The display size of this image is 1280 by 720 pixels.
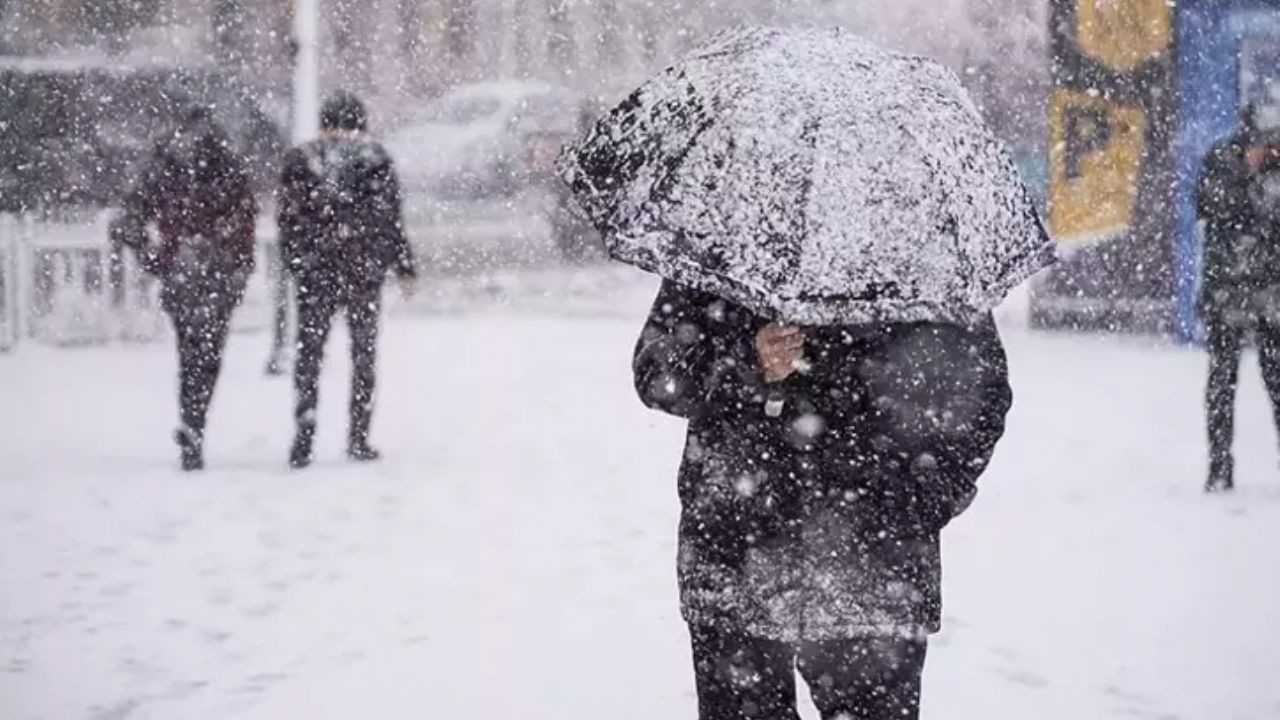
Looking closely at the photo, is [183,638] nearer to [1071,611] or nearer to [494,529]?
[494,529]

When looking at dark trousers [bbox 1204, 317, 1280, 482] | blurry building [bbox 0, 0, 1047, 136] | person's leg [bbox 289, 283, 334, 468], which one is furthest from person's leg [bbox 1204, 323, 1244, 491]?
blurry building [bbox 0, 0, 1047, 136]

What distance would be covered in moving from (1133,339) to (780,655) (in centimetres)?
1032

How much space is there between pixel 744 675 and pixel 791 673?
0.26 ft

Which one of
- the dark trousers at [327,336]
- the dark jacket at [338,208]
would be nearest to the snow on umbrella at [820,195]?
the dark jacket at [338,208]

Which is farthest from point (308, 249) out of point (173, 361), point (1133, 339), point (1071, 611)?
point (1133, 339)

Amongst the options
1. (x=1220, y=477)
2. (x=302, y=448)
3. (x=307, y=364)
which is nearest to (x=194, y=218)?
(x=307, y=364)

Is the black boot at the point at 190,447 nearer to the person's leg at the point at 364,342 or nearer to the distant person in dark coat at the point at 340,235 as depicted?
the distant person in dark coat at the point at 340,235

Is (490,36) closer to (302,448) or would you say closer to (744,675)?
(302,448)

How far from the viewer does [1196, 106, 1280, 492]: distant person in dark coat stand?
658cm

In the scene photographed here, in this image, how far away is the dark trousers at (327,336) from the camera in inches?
286

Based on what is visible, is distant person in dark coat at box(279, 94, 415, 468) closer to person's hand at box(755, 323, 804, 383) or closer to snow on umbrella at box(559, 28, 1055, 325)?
snow on umbrella at box(559, 28, 1055, 325)

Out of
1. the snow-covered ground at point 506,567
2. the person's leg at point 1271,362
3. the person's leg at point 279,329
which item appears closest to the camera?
the snow-covered ground at point 506,567

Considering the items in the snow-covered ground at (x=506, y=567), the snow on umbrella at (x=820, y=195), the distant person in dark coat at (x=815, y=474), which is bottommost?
the snow-covered ground at (x=506, y=567)

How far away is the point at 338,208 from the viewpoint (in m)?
7.20
